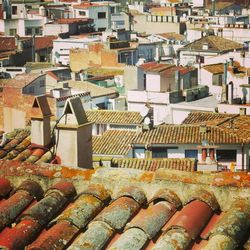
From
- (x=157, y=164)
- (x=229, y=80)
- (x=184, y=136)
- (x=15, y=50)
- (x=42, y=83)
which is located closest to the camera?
(x=157, y=164)

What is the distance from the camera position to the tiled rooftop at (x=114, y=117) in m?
29.2

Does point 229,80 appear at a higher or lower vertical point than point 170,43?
lower

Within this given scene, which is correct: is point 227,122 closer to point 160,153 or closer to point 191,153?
point 191,153

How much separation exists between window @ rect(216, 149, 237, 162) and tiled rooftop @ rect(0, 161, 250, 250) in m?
19.5

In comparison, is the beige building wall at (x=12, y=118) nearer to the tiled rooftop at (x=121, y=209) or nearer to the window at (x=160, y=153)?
the window at (x=160, y=153)

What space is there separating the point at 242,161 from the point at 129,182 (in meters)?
20.0

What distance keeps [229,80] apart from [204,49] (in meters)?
11.7

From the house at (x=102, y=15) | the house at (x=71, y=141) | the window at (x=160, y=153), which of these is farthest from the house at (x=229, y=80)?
the house at (x=71, y=141)

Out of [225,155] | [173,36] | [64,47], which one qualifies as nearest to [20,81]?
[225,155]

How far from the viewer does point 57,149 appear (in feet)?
27.7

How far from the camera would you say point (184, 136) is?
26.0 meters

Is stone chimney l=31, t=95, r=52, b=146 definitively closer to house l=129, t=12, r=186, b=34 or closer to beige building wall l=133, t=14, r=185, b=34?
house l=129, t=12, r=186, b=34

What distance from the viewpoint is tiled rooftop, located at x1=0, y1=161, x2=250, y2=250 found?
5.08 m

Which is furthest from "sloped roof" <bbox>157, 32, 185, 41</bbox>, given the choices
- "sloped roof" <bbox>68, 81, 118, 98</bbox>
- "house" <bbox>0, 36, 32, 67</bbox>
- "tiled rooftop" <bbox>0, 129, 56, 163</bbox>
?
"tiled rooftop" <bbox>0, 129, 56, 163</bbox>
